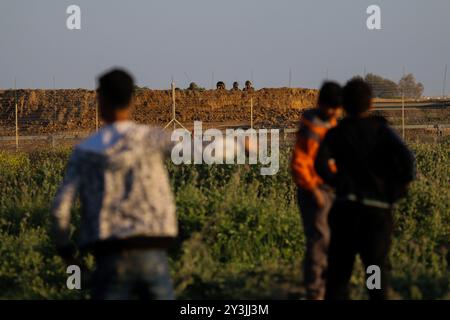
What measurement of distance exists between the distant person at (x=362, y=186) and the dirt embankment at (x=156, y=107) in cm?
3387

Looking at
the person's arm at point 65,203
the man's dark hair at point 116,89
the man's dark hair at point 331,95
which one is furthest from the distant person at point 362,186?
the person's arm at point 65,203

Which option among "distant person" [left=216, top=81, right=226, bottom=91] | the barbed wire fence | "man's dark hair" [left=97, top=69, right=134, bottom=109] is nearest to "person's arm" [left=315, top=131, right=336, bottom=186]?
"man's dark hair" [left=97, top=69, right=134, bottom=109]

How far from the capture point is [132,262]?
14.6ft

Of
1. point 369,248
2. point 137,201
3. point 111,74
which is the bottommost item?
point 369,248

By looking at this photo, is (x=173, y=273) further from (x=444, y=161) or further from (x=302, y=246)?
(x=444, y=161)

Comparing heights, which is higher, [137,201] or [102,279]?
[137,201]

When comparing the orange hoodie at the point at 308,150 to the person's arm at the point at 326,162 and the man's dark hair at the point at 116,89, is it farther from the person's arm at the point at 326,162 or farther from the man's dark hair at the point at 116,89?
the man's dark hair at the point at 116,89

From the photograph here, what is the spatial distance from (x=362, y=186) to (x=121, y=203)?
1.97 m

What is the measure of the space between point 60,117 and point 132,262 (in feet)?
133

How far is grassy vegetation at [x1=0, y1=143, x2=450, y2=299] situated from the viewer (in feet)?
23.4

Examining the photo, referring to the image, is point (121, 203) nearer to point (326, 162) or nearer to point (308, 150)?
point (326, 162)

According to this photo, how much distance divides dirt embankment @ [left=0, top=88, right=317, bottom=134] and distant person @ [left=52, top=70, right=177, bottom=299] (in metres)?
35.1

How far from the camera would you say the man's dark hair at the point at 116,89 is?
15.4ft

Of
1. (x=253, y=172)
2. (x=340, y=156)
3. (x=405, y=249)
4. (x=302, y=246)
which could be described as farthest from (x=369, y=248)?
(x=253, y=172)
